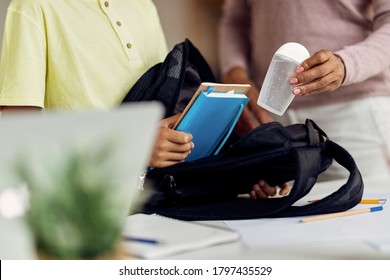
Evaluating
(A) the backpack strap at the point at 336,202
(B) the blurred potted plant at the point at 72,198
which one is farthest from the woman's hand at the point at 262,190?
(B) the blurred potted plant at the point at 72,198

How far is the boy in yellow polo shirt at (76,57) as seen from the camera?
916 millimetres

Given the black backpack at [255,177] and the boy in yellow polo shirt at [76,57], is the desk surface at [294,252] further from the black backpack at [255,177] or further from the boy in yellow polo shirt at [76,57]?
the boy in yellow polo shirt at [76,57]

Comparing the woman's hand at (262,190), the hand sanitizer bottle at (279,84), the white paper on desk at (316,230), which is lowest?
the woman's hand at (262,190)

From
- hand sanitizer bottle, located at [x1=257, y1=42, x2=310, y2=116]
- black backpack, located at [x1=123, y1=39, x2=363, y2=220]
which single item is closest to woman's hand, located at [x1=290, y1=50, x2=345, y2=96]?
hand sanitizer bottle, located at [x1=257, y1=42, x2=310, y2=116]

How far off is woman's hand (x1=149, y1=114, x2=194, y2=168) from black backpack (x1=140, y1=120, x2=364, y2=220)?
0.6 inches

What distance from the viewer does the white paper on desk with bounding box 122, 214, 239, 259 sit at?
619 millimetres

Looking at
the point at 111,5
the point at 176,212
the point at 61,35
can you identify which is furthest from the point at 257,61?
the point at 176,212

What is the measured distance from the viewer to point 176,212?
833 mm

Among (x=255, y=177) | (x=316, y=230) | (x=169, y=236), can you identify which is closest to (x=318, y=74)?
(x=255, y=177)

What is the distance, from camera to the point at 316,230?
747 millimetres

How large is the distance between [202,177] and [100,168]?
0.50 metres

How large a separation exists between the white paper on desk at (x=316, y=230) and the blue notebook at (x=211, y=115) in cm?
18
